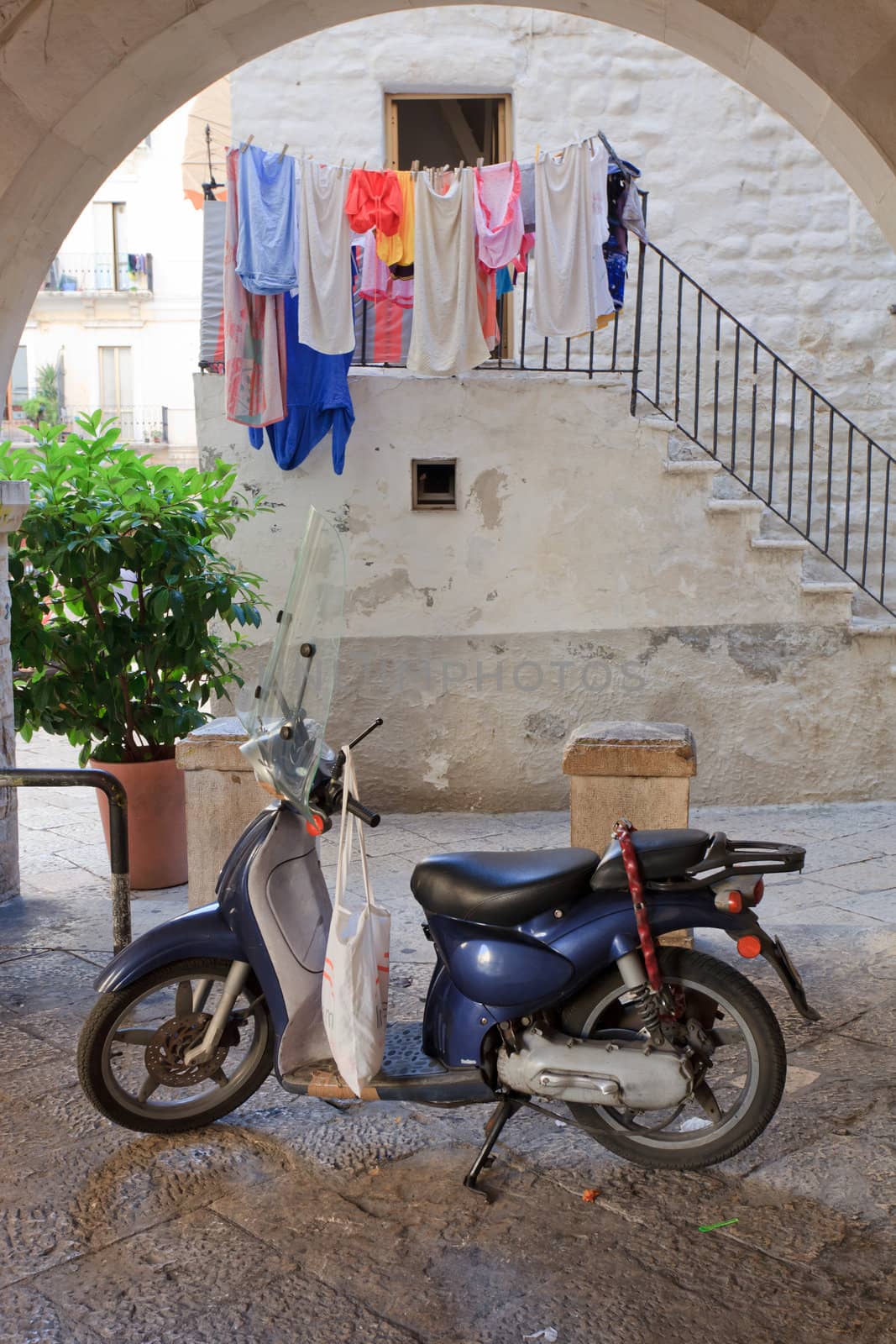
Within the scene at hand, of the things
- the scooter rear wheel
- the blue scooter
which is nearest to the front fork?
the blue scooter

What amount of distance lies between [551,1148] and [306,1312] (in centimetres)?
91

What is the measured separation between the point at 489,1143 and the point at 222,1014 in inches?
30.2

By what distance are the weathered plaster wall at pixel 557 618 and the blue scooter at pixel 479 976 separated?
426 cm

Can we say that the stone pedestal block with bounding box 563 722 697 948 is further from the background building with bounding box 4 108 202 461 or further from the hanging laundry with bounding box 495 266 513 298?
the background building with bounding box 4 108 202 461

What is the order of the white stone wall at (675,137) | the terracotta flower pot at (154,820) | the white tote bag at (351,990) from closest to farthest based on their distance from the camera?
the white tote bag at (351,990) < the terracotta flower pot at (154,820) < the white stone wall at (675,137)

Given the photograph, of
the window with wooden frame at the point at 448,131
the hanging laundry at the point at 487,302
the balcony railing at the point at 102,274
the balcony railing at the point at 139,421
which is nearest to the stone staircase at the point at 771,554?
the hanging laundry at the point at 487,302

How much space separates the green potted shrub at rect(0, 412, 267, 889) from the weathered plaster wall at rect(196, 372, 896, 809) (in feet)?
5.50

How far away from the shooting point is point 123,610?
19.2ft

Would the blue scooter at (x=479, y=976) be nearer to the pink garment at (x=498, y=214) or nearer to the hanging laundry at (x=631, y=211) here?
the pink garment at (x=498, y=214)

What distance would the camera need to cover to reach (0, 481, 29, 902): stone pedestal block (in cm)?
523

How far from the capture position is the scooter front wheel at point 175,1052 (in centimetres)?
320

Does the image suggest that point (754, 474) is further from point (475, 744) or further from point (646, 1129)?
point (646, 1129)

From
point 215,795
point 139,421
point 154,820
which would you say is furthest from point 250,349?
point 139,421

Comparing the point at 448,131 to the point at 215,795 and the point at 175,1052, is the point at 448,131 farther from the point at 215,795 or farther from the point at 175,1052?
the point at 175,1052
